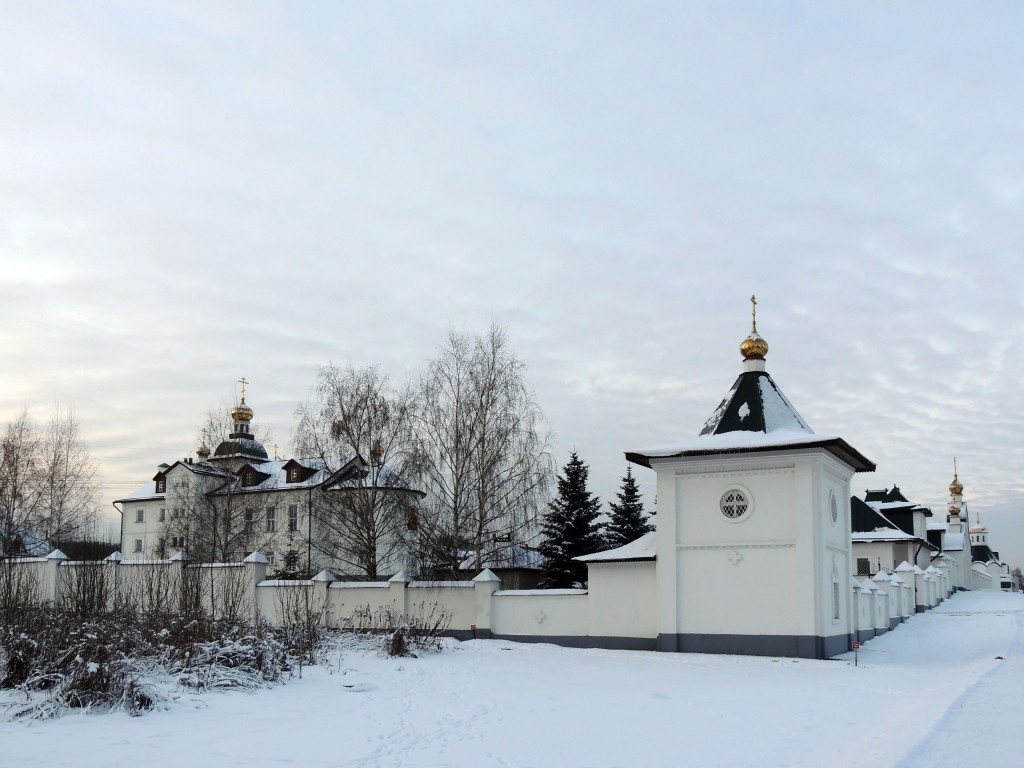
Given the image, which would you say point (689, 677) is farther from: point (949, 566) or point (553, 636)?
point (949, 566)

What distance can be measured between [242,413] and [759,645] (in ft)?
121

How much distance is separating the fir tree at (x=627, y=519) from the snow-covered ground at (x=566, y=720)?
1695 cm

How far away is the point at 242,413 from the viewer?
50.4m

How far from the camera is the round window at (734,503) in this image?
20266 mm

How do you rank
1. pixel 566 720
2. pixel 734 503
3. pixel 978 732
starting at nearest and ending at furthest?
pixel 978 732 → pixel 566 720 → pixel 734 503

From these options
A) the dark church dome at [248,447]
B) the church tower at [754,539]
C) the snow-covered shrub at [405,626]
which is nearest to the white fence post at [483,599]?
the snow-covered shrub at [405,626]

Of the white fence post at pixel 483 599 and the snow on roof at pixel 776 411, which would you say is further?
the white fence post at pixel 483 599

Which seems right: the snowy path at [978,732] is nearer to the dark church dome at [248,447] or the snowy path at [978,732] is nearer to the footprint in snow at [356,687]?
the footprint in snow at [356,687]

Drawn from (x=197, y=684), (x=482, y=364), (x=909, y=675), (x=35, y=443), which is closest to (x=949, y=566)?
(x=482, y=364)

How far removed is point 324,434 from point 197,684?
1750cm

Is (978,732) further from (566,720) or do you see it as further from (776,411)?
(776,411)

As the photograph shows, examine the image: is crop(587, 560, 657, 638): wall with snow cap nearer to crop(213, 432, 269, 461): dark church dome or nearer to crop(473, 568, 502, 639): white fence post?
crop(473, 568, 502, 639): white fence post

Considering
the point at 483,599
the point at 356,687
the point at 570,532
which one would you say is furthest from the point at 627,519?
the point at 356,687

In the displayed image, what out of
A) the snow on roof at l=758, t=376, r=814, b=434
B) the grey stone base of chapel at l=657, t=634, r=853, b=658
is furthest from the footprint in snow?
the snow on roof at l=758, t=376, r=814, b=434
